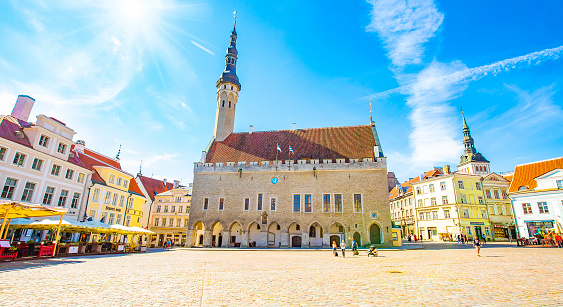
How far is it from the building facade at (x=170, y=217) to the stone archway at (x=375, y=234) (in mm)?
26484

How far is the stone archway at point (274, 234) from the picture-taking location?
31984 mm

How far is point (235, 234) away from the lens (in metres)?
33.5

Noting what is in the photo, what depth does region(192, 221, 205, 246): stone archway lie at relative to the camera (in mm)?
33800

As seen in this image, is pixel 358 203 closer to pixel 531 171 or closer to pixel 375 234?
pixel 375 234

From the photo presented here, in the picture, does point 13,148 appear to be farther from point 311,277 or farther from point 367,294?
point 367,294

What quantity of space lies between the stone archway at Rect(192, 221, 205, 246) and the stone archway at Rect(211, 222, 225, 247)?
56.5 inches

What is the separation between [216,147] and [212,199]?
7.80 m

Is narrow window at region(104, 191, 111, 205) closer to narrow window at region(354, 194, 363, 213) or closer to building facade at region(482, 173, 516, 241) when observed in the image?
narrow window at region(354, 194, 363, 213)

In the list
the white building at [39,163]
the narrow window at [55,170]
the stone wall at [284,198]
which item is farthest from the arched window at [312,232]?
the narrow window at [55,170]

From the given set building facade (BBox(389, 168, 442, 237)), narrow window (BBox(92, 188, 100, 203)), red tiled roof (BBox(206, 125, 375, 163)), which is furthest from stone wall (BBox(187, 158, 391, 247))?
building facade (BBox(389, 168, 442, 237))

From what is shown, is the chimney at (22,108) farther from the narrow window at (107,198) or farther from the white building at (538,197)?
the white building at (538,197)

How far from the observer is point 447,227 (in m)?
40.6

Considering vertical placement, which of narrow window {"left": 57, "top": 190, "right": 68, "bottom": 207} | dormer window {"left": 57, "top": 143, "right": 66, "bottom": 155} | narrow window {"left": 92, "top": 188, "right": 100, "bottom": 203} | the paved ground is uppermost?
dormer window {"left": 57, "top": 143, "right": 66, "bottom": 155}

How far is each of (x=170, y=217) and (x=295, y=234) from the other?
72.2ft
